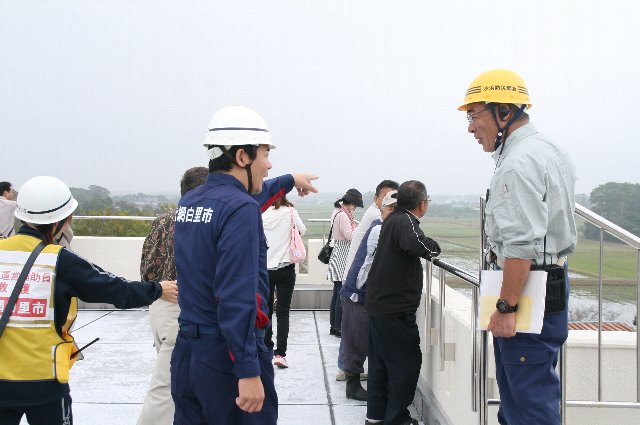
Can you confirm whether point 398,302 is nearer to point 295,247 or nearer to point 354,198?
point 295,247

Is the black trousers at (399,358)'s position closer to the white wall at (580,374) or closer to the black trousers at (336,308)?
the white wall at (580,374)

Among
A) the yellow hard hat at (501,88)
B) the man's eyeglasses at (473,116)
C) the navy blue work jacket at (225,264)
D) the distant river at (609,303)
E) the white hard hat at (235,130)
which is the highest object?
the yellow hard hat at (501,88)

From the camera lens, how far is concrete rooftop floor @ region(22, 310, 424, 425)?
215 inches

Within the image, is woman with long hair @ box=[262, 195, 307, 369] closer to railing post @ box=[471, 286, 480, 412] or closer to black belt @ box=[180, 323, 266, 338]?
railing post @ box=[471, 286, 480, 412]

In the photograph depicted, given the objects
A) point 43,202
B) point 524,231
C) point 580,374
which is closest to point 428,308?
point 580,374

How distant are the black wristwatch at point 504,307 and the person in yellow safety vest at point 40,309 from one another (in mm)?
Result: 1667

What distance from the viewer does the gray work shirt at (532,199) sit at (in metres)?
2.76

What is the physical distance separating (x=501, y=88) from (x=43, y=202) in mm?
2040

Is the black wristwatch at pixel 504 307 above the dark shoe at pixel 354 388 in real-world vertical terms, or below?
above

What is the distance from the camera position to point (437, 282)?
5.39m

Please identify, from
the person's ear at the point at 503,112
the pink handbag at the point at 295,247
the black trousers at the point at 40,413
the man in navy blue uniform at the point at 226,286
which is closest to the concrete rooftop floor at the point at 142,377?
the pink handbag at the point at 295,247

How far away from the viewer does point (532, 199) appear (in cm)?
276

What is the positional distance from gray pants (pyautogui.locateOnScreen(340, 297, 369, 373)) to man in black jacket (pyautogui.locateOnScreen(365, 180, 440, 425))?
0.94 meters

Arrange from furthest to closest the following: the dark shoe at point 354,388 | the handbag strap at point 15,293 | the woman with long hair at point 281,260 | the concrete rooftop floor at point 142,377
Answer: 1. the woman with long hair at point 281,260
2. the dark shoe at point 354,388
3. the concrete rooftop floor at point 142,377
4. the handbag strap at point 15,293
